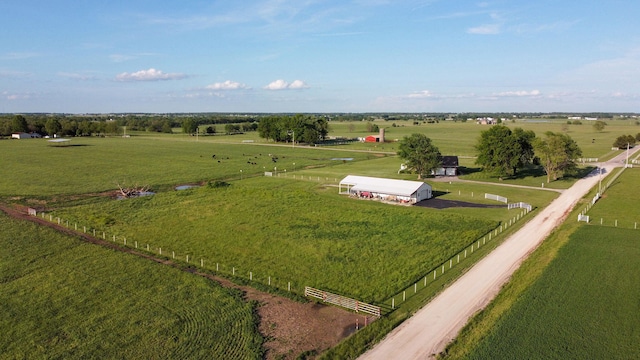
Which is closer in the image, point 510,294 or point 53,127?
point 510,294

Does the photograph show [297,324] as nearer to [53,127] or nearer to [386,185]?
[386,185]

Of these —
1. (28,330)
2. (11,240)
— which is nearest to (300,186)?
(11,240)

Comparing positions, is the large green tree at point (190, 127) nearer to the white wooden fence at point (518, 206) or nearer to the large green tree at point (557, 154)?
the large green tree at point (557, 154)

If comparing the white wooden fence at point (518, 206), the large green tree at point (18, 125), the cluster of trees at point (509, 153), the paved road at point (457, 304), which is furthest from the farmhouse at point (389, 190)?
the large green tree at point (18, 125)

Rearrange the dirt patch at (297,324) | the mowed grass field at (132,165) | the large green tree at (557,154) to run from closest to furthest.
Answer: the dirt patch at (297,324), the mowed grass field at (132,165), the large green tree at (557,154)

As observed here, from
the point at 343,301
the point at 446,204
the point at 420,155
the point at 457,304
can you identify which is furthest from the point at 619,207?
the point at 343,301

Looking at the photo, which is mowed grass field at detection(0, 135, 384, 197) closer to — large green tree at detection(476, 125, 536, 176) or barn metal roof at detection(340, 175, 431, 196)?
barn metal roof at detection(340, 175, 431, 196)

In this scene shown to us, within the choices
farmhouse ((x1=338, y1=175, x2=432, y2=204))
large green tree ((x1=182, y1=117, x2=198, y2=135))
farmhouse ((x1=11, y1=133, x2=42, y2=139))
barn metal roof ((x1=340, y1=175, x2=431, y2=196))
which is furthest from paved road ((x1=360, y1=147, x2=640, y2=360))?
farmhouse ((x1=11, y1=133, x2=42, y2=139))
